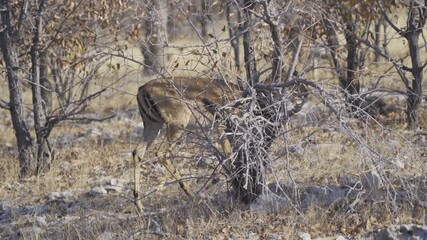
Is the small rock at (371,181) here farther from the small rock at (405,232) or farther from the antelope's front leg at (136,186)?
the antelope's front leg at (136,186)

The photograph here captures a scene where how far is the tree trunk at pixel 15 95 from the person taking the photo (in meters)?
11.8

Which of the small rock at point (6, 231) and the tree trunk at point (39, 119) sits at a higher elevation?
the tree trunk at point (39, 119)

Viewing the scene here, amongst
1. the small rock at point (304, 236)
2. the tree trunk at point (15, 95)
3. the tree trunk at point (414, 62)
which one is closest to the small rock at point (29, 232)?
the small rock at point (304, 236)

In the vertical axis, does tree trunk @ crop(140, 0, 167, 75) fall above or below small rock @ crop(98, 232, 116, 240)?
above

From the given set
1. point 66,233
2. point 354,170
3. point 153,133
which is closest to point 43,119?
point 153,133

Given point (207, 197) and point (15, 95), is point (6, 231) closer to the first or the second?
point (207, 197)

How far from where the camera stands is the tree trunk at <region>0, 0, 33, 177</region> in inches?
465

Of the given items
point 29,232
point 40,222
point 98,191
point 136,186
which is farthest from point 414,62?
point 29,232

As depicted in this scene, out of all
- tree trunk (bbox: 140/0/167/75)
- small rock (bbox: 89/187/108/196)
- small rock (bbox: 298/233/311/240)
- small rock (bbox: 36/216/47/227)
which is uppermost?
tree trunk (bbox: 140/0/167/75)

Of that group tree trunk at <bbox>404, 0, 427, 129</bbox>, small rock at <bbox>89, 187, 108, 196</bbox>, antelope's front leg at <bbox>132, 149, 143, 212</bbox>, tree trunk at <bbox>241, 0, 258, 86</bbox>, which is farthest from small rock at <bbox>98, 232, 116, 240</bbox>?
tree trunk at <bbox>404, 0, 427, 129</bbox>

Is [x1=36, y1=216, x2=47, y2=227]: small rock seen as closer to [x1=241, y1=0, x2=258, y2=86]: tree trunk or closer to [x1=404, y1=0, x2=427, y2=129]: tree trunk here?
[x1=241, y1=0, x2=258, y2=86]: tree trunk

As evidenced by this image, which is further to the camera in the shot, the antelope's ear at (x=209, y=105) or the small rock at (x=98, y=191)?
the small rock at (x=98, y=191)

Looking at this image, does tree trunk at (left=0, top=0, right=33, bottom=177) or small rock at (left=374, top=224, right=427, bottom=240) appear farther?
tree trunk at (left=0, top=0, right=33, bottom=177)

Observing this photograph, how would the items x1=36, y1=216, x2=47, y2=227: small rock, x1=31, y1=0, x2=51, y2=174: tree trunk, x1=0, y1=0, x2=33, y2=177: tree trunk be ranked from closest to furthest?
x1=36, y1=216, x2=47, y2=227: small rock
x1=31, y1=0, x2=51, y2=174: tree trunk
x1=0, y1=0, x2=33, y2=177: tree trunk
